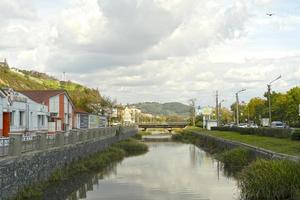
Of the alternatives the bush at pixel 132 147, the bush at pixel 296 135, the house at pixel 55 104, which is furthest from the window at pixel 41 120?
the bush at pixel 296 135

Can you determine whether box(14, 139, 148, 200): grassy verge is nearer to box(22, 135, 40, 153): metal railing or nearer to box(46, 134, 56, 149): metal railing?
box(46, 134, 56, 149): metal railing

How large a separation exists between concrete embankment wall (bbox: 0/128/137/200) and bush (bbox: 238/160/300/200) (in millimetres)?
9596

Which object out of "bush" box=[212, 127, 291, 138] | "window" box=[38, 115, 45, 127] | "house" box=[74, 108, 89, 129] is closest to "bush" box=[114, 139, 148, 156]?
"window" box=[38, 115, 45, 127]

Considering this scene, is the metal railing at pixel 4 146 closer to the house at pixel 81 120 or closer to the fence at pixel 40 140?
the fence at pixel 40 140

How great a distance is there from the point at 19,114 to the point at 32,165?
2216cm

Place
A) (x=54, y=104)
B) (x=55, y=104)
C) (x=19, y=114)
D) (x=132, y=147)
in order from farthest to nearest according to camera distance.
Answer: (x=132, y=147), (x=55, y=104), (x=54, y=104), (x=19, y=114)

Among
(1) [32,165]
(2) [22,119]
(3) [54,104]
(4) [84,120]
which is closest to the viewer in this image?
(1) [32,165]

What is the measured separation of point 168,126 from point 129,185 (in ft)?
357

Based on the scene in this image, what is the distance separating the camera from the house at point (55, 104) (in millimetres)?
54719

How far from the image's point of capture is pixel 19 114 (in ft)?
146

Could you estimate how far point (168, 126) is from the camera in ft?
453

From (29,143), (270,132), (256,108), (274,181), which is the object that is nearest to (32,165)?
(29,143)

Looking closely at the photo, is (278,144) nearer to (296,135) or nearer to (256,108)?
(296,135)

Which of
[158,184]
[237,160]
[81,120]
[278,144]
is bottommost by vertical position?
[158,184]
